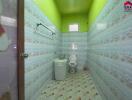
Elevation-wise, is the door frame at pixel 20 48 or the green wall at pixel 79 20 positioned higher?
the green wall at pixel 79 20

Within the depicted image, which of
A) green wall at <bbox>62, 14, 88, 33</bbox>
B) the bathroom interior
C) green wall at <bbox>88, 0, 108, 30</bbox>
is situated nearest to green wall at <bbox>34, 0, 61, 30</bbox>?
the bathroom interior

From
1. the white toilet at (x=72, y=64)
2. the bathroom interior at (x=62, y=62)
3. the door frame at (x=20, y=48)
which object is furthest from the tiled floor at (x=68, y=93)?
the white toilet at (x=72, y=64)

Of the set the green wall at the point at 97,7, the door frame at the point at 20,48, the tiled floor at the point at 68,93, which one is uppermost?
the green wall at the point at 97,7

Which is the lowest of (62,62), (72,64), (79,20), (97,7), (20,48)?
(72,64)

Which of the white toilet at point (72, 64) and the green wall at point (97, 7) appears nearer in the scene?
the green wall at point (97, 7)

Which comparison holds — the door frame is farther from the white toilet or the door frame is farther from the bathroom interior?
the white toilet

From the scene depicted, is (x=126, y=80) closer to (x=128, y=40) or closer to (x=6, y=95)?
(x=128, y=40)

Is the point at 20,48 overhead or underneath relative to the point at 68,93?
overhead

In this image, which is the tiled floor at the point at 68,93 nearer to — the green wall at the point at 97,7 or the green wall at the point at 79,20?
the green wall at the point at 97,7

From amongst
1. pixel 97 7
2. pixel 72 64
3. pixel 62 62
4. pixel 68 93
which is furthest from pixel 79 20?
pixel 68 93

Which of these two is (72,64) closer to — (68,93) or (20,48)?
(68,93)

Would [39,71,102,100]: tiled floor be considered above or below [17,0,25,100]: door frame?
below

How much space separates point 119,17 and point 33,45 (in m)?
1.48

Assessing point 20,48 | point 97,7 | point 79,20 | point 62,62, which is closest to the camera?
point 20,48
